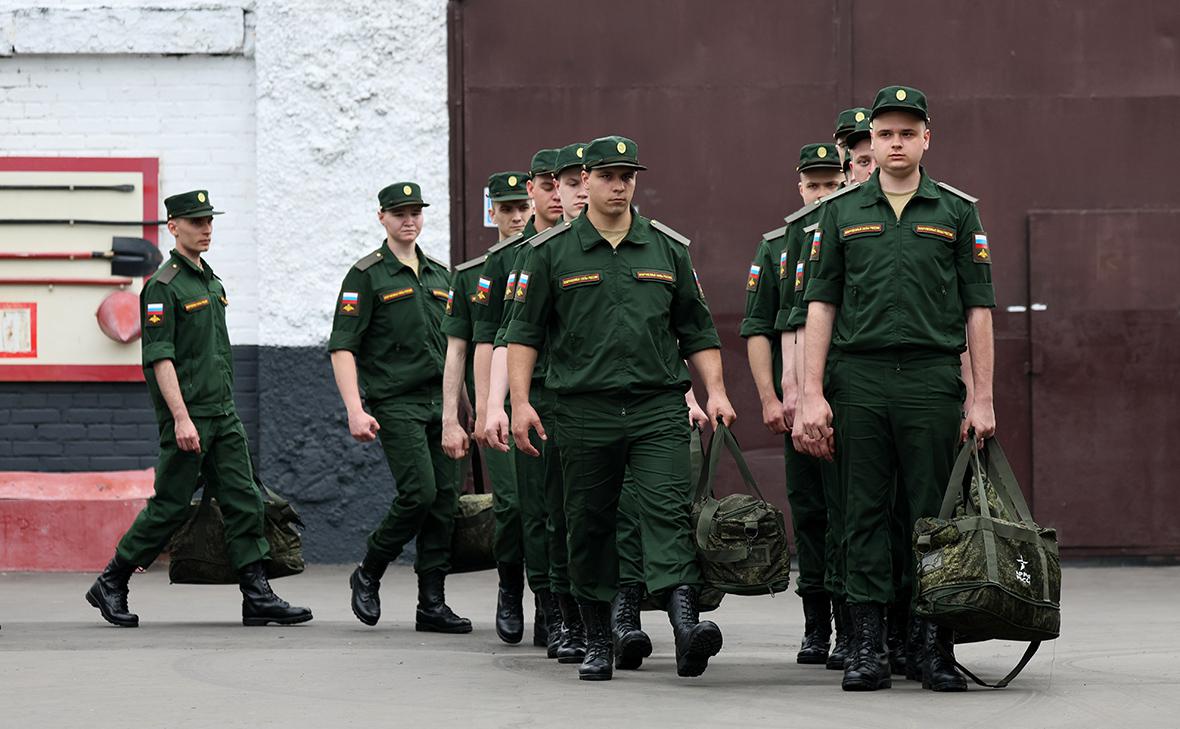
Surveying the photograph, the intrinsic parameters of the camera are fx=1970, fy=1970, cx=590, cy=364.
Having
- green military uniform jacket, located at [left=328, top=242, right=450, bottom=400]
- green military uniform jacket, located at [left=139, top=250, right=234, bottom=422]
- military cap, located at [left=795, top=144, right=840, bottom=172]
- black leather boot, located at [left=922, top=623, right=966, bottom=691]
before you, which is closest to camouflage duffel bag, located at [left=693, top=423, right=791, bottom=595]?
black leather boot, located at [left=922, top=623, right=966, bottom=691]

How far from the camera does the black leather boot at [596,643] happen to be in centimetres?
794

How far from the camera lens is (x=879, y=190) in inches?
308

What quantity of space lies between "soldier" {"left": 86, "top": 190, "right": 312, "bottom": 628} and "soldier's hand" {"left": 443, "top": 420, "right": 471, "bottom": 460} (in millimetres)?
1295

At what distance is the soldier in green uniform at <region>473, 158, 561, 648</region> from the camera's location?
9.03 metres

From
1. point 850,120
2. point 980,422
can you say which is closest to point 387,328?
point 850,120

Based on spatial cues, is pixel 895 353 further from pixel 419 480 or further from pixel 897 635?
pixel 419 480

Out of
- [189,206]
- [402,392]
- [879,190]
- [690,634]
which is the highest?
[189,206]

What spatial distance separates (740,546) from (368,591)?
117 inches

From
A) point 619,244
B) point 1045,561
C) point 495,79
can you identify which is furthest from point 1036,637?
point 495,79

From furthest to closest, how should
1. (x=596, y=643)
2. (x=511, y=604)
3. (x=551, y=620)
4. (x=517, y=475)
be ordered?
(x=511, y=604)
(x=551, y=620)
(x=517, y=475)
(x=596, y=643)

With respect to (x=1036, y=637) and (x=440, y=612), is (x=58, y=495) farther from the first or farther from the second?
(x=1036, y=637)

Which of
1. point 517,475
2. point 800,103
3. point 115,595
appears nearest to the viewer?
point 517,475

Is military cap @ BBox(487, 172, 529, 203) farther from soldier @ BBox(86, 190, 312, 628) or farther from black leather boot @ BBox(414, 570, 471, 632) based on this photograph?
black leather boot @ BBox(414, 570, 471, 632)

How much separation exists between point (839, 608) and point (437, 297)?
311cm
